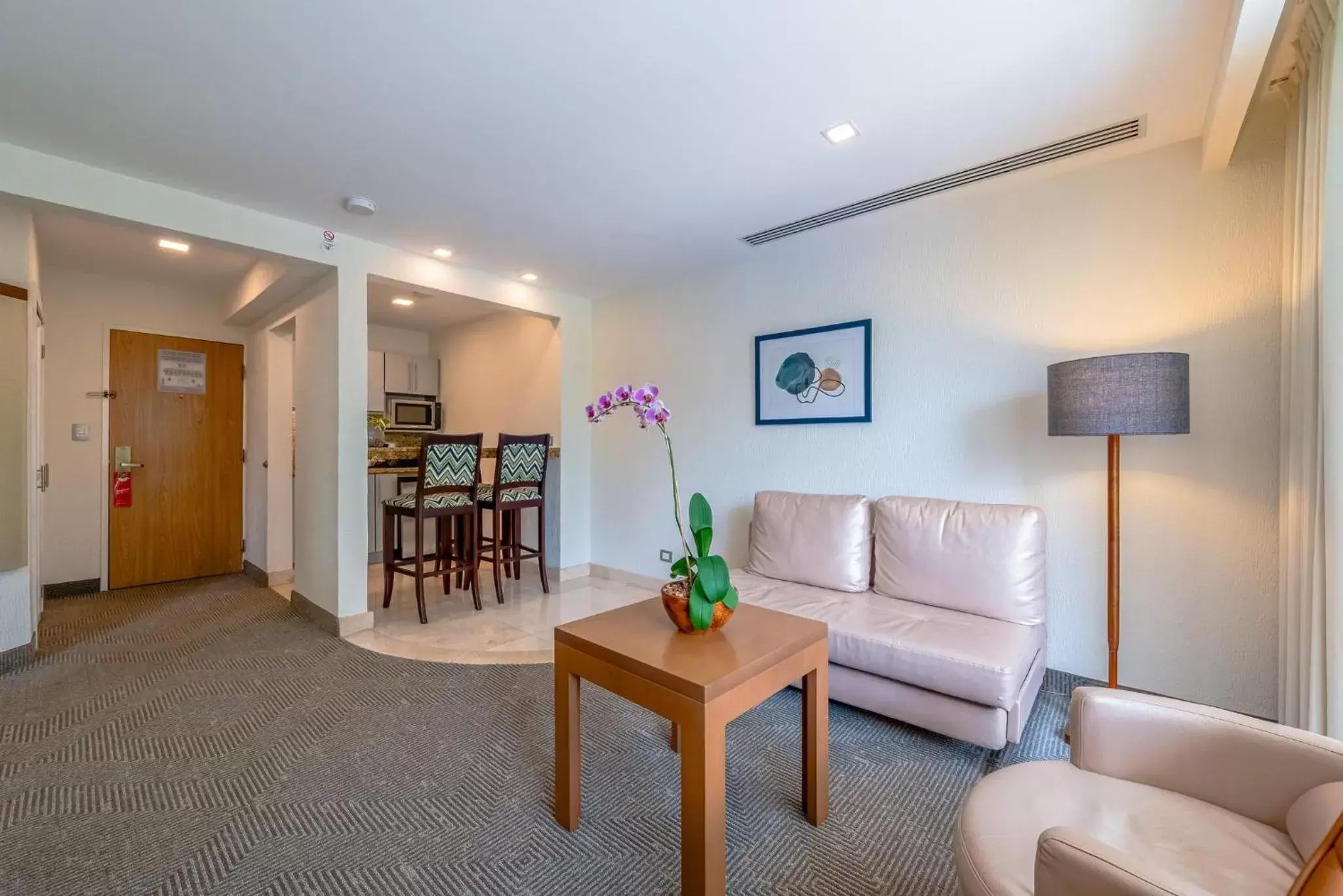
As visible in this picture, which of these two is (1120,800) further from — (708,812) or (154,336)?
(154,336)

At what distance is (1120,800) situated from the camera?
1108mm

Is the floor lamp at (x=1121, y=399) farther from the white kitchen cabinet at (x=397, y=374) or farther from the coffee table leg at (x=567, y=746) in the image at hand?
the white kitchen cabinet at (x=397, y=374)

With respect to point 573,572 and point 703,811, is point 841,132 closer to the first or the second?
point 703,811

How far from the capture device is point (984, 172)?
248cm

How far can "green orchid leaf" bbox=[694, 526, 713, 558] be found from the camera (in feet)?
5.43

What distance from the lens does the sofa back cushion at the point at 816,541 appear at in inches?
108

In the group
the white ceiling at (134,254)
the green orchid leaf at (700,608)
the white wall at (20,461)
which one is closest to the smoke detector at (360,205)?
the white ceiling at (134,254)

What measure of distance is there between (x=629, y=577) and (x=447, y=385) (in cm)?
302

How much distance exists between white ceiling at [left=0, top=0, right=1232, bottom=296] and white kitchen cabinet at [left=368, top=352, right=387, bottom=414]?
2.61m

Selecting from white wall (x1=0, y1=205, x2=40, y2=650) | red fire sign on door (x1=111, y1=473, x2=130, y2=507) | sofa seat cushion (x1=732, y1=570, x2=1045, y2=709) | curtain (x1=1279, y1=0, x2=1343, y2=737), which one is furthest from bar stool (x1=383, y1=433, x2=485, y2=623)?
curtain (x1=1279, y1=0, x2=1343, y2=737)

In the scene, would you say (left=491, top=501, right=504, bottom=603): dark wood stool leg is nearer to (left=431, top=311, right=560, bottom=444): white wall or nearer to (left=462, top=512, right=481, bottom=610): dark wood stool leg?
(left=462, top=512, right=481, bottom=610): dark wood stool leg

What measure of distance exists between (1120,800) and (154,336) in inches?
243

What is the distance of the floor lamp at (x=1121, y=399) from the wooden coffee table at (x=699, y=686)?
1.24 m

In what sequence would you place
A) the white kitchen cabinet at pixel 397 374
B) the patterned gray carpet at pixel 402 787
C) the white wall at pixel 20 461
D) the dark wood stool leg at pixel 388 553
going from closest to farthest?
the patterned gray carpet at pixel 402 787 → the white wall at pixel 20 461 → the dark wood stool leg at pixel 388 553 → the white kitchen cabinet at pixel 397 374
